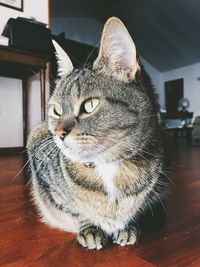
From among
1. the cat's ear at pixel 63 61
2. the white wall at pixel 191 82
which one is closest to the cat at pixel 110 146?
the cat's ear at pixel 63 61

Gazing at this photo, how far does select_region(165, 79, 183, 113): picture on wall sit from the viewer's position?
281 inches

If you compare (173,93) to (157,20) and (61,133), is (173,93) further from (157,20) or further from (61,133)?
(61,133)

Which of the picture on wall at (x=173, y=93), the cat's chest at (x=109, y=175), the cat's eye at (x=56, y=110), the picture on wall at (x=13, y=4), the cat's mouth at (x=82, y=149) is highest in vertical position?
the picture on wall at (x=13, y=4)

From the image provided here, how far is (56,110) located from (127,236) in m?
0.36

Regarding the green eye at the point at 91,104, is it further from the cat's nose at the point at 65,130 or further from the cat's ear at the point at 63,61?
the cat's ear at the point at 63,61

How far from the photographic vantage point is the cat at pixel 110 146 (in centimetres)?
59

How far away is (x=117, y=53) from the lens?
651 mm

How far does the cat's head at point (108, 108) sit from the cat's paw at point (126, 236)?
0.60 ft

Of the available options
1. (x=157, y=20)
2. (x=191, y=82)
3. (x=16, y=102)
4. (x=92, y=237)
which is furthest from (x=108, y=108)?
(x=191, y=82)

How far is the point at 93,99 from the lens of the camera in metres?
0.62

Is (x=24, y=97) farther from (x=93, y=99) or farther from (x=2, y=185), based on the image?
(x=93, y=99)

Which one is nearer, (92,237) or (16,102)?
(92,237)

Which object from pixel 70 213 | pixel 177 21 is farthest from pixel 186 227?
pixel 177 21

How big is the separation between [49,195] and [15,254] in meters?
0.21
